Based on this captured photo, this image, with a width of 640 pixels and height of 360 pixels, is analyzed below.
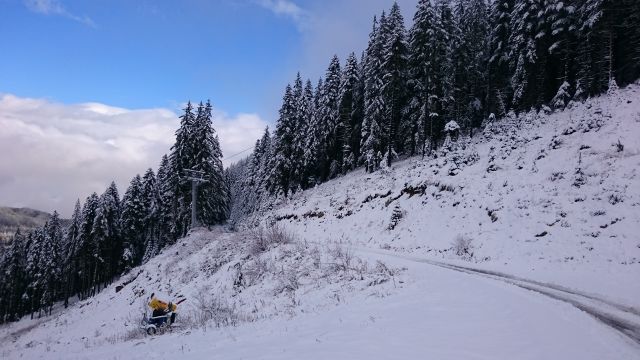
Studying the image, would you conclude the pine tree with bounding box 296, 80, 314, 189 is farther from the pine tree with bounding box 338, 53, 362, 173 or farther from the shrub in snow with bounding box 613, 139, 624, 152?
the shrub in snow with bounding box 613, 139, 624, 152

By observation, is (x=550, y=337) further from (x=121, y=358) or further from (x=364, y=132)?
(x=364, y=132)

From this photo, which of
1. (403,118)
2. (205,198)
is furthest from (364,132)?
(205,198)

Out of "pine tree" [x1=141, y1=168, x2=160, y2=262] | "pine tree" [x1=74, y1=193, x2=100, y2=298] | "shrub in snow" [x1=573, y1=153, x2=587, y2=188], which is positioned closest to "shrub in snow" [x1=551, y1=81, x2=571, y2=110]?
"shrub in snow" [x1=573, y1=153, x2=587, y2=188]

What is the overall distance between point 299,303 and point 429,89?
32629 mm

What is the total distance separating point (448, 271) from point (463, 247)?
5955 millimetres

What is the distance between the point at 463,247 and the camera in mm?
20203

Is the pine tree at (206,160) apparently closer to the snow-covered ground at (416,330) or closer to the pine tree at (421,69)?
the pine tree at (421,69)

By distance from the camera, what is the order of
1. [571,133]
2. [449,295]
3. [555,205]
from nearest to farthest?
1. [449,295]
2. [555,205]
3. [571,133]

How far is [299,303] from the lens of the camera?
13523mm

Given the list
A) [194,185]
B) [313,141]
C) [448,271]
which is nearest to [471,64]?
[313,141]

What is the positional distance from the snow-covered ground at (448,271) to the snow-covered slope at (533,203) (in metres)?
0.09

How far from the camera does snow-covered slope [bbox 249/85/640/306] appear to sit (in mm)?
15750

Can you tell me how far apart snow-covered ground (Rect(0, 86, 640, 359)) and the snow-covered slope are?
0.29 feet

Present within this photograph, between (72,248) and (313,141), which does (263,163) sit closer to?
(313,141)
